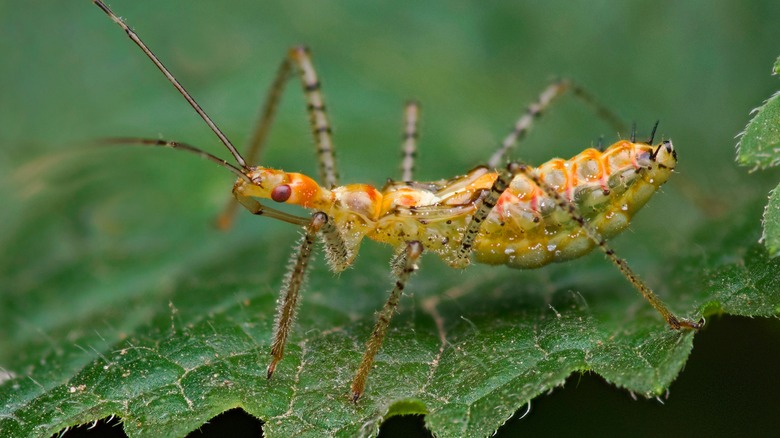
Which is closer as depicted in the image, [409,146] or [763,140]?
[763,140]

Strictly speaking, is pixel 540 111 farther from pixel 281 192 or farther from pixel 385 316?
pixel 385 316

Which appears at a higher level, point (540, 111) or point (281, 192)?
point (540, 111)

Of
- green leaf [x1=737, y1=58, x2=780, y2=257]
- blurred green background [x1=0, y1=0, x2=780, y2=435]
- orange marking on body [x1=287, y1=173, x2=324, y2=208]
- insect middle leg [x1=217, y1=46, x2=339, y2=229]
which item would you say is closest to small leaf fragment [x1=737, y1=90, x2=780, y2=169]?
green leaf [x1=737, y1=58, x2=780, y2=257]

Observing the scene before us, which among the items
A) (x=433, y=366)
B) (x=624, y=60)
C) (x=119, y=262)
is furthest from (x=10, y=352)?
(x=624, y=60)

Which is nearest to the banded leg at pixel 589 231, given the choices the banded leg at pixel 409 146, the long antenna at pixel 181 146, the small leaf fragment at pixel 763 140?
the small leaf fragment at pixel 763 140


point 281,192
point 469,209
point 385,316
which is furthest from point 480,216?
point 281,192

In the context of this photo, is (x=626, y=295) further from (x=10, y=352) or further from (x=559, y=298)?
(x=10, y=352)
